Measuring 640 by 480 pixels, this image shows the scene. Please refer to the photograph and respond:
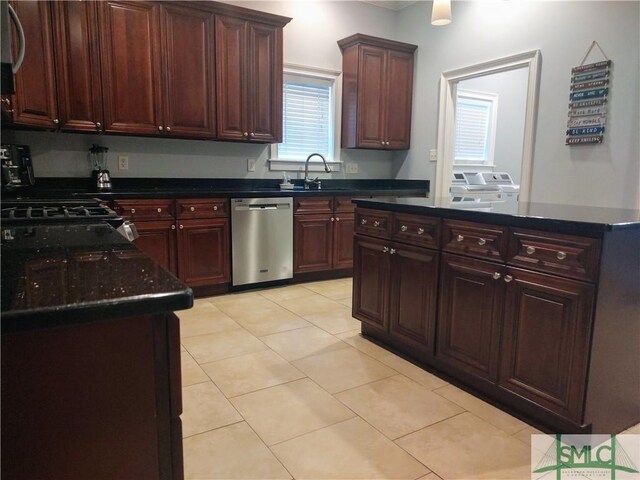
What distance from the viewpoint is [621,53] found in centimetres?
325

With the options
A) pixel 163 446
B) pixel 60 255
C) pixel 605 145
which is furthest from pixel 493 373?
pixel 605 145

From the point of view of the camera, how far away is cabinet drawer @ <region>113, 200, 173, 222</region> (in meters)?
3.35

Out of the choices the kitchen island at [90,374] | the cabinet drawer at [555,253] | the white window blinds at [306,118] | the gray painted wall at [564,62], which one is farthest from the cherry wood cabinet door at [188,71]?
the kitchen island at [90,374]

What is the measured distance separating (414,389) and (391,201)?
1053mm

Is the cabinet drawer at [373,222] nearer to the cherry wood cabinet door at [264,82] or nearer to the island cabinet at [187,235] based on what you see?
the island cabinet at [187,235]

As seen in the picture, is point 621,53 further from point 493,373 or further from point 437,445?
point 437,445

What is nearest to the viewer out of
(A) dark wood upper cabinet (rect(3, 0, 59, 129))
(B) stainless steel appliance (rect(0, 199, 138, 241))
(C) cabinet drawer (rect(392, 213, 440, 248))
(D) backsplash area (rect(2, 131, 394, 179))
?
(B) stainless steel appliance (rect(0, 199, 138, 241))

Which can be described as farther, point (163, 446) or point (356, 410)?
point (356, 410)

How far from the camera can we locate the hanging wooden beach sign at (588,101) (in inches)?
132

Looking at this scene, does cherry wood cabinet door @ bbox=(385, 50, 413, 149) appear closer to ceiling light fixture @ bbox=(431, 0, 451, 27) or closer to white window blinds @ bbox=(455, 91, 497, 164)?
white window blinds @ bbox=(455, 91, 497, 164)

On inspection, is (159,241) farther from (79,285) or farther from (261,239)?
(79,285)

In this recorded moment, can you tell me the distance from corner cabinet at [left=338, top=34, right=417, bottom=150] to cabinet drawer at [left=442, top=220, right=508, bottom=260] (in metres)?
2.81

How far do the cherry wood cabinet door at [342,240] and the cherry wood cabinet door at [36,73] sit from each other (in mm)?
2518

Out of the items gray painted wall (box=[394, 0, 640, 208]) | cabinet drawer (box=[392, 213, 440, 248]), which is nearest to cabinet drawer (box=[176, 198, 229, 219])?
cabinet drawer (box=[392, 213, 440, 248])
